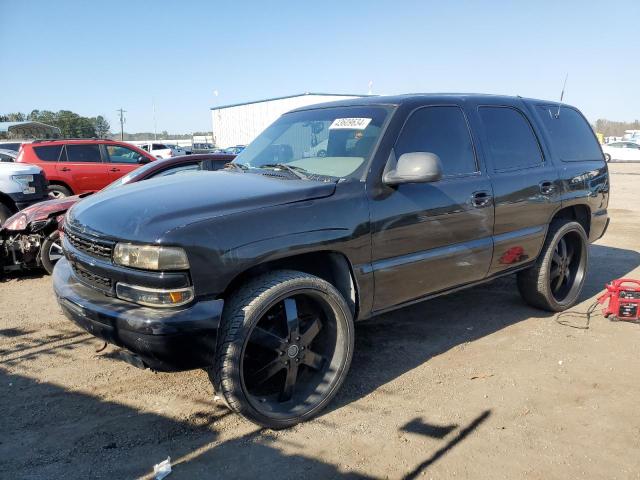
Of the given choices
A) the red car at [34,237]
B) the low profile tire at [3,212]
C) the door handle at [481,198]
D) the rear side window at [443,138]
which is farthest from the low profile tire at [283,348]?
the low profile tire at [3,212]

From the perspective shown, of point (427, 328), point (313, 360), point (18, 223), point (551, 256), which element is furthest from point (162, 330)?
point (18, 223)

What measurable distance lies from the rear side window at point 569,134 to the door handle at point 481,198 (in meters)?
1.28

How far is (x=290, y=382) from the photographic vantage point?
3055mm

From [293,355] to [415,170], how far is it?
133 centimetres

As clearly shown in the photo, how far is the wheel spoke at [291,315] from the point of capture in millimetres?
2967

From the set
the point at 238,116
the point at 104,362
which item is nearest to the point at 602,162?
the point at 104,362

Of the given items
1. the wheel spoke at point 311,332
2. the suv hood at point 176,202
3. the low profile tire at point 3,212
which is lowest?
the wheel spoke at point 311,332

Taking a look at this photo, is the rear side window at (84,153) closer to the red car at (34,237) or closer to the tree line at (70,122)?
the red car at (34,237)

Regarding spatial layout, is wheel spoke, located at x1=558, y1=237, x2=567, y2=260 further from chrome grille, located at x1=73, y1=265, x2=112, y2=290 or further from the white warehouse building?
the white warehouse building

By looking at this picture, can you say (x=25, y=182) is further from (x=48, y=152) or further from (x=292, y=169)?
(x=292, y=169)

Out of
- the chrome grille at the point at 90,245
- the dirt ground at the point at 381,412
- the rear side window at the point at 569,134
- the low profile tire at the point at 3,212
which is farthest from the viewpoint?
the low profile tire at the point at 3,212

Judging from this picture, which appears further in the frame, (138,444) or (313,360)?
(313,360)

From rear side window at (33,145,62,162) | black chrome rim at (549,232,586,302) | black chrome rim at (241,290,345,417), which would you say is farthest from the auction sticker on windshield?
rear side window at (33,145,62,162)

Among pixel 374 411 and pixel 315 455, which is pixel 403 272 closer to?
pixel 374 411
